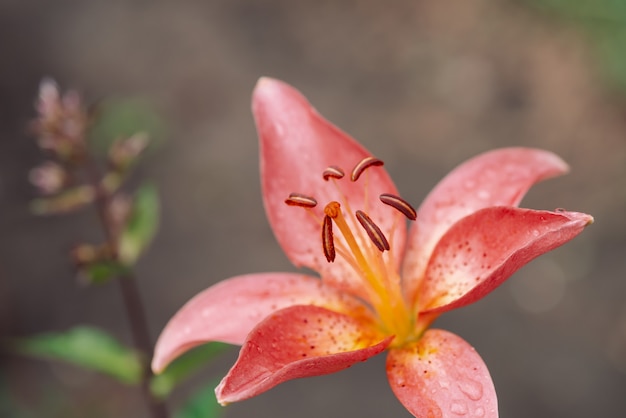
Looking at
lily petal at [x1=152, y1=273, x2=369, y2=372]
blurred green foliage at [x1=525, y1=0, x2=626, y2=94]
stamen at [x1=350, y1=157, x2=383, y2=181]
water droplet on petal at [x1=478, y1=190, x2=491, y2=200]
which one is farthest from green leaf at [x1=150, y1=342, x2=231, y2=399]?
blurred green foliage at [x1=525, y1=0, x2=626, y2=94]

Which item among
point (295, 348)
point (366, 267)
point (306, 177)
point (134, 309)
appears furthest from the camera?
point (134, 309)

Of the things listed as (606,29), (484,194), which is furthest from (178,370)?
(606,29)

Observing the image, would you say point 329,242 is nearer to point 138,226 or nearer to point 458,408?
point 458,408

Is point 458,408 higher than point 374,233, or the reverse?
point 374,233

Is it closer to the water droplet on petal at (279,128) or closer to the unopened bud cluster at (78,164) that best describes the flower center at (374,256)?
the water droplet on petal at (279,128)

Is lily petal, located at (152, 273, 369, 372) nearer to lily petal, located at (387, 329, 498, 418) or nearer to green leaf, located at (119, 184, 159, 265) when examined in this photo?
lily petal, located at (387, 329, 498, 418)

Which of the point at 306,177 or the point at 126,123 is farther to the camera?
the point at 126,123

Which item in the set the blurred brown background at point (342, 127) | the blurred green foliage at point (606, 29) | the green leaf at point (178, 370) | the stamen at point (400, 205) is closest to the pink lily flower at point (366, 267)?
the stamen at point (400, 205)
